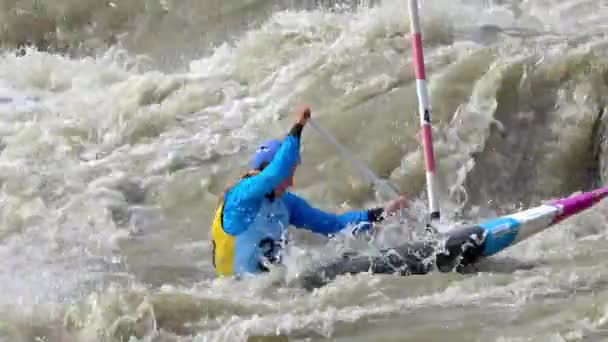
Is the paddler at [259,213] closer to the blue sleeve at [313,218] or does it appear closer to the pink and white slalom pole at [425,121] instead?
the blue sleeve at [313,218]

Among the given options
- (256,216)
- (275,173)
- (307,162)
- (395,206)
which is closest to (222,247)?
(256,216)

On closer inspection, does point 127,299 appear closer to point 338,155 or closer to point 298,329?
point 298,329

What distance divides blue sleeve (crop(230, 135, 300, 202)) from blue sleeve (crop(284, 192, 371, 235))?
1.26ft

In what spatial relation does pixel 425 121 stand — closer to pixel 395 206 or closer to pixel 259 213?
pixel 395 206

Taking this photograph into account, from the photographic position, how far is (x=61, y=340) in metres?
3.94

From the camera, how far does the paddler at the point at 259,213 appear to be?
15.4 ft

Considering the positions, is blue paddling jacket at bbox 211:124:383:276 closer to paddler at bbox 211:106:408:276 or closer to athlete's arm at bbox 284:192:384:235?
paddler at bbox 211:106:408:276

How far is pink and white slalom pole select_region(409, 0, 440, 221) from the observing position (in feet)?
17.5

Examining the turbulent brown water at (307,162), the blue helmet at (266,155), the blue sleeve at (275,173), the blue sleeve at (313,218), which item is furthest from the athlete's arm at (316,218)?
the blue sleeve at (275,173)

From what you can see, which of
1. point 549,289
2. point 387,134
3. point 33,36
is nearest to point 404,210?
point 549,289

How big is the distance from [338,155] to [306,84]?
94 centimetres

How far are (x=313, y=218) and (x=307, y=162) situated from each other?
161 centimetres

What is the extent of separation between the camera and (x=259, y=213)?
481 centimetres

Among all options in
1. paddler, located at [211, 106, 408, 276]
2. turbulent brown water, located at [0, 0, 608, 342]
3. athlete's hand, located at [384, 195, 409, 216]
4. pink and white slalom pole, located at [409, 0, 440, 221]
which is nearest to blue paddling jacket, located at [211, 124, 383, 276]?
paddler, located at [211, 106, 408, 276]
